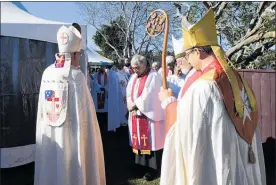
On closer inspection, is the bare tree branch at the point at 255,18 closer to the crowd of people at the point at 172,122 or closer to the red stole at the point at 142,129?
the crowd of people at the point at 172,122

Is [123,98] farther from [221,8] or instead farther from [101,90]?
[221,8]

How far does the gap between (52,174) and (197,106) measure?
6.49ft

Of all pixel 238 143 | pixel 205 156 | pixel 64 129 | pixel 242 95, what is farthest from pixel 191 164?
pixel 64 129

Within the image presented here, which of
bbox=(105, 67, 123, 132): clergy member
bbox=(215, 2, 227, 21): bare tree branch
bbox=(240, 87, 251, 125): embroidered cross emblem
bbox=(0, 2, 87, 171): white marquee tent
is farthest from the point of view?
bbox=(105, 67, 123, 132): clergy member

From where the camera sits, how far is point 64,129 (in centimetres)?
363

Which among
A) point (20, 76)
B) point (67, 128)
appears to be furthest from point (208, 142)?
point (20, 76)

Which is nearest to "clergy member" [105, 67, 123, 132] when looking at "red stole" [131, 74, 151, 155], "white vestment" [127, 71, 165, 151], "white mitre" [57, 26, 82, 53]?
"red stole" [131, 74, 151, 155]

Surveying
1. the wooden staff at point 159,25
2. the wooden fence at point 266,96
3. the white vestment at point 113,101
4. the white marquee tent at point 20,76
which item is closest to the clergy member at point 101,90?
the white vestment at point 113,101

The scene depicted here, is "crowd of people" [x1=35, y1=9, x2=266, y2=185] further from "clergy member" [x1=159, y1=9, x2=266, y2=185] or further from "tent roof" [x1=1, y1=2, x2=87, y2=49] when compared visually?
"tent roof" [x1=1, y1=2, x2=87, y2=49]

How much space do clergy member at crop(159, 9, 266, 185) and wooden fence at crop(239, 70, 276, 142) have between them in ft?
9.35

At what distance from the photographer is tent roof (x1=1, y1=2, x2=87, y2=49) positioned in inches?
211

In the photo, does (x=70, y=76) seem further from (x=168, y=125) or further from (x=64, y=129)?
(x=168, y=125)

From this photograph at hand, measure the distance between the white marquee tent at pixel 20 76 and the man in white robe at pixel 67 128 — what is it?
1.77 metres

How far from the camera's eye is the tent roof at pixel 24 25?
5.35 m
